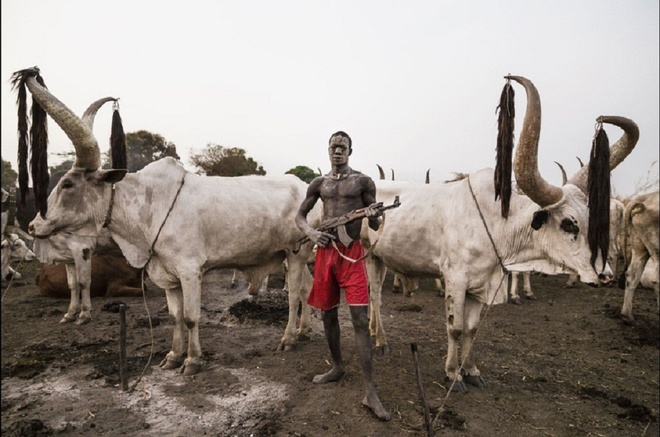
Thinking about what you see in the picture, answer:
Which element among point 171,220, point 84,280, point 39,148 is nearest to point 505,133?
point 171,220

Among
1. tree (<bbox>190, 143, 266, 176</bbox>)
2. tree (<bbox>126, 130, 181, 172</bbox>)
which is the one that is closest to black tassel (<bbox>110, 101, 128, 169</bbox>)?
tree (<bbox>190, 143, 266, 176</bbox>)

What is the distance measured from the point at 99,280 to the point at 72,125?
16.4 ft

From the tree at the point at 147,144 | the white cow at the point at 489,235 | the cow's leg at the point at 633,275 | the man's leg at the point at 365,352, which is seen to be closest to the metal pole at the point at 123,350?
the man's leg at the point at 365,352

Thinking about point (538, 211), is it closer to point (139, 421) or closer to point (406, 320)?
point (406, 320)

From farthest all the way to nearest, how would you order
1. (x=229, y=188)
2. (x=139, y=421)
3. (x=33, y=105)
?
(x=229, y=188) < (x=33, y=105) < (x=139, y=421)

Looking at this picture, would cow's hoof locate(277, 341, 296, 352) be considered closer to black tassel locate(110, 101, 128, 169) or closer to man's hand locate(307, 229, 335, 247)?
man's hand locate(307, 229, 335, 247)

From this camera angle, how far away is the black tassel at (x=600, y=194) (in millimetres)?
3861

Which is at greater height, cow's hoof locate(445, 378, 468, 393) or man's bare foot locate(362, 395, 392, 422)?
man's bare foot locate(362, 395, 392, 422)

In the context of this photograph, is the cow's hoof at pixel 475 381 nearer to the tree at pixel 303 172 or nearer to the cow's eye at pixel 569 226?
→ the cow's eye at pixel 569 226

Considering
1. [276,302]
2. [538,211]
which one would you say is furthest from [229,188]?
[538,211]

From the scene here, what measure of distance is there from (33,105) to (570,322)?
8.64 meters

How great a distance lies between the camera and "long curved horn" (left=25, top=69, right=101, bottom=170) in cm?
403

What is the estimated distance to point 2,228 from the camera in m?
1.20

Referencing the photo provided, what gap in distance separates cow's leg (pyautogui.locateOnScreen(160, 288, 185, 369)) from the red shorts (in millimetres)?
1859
